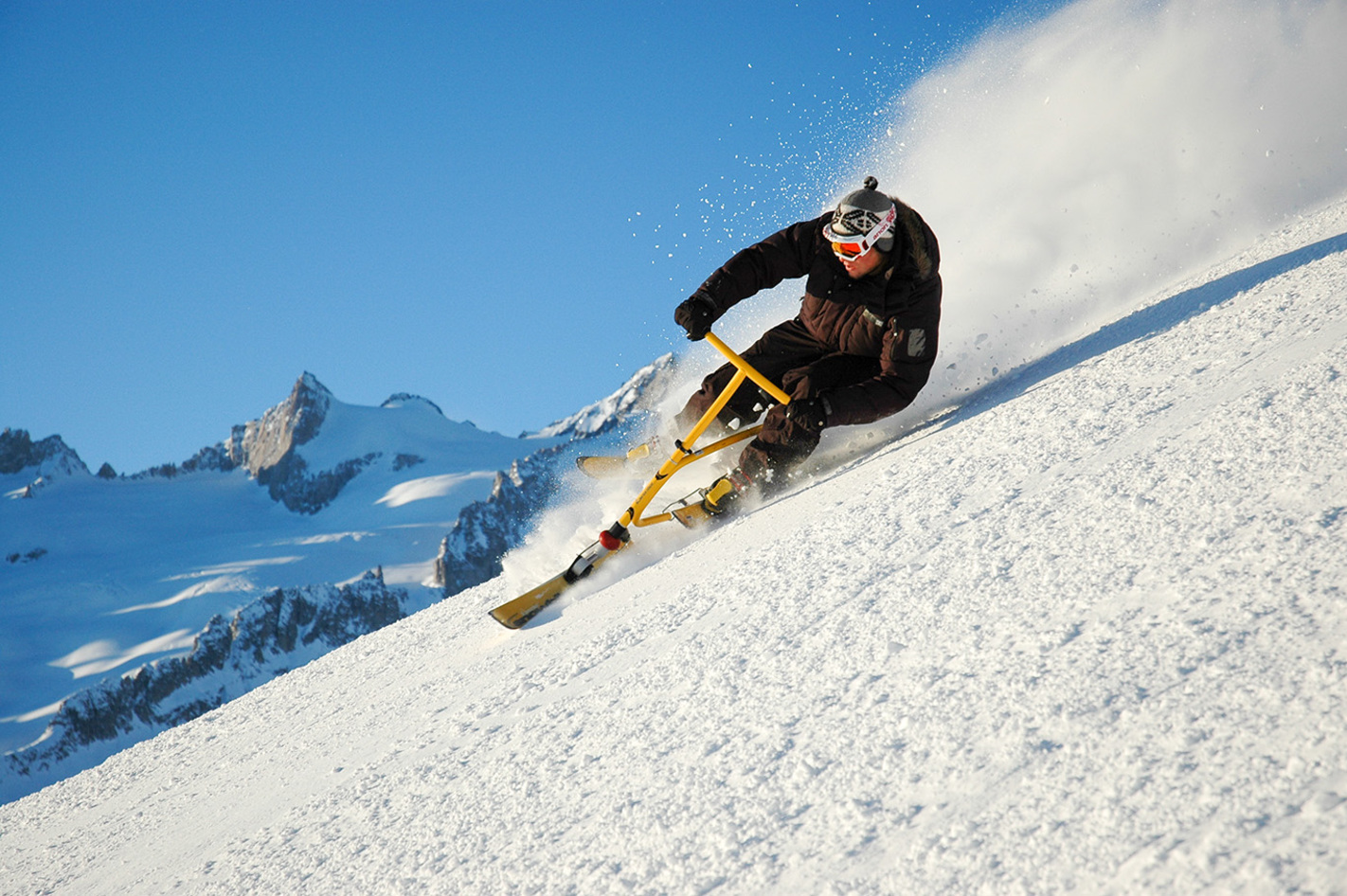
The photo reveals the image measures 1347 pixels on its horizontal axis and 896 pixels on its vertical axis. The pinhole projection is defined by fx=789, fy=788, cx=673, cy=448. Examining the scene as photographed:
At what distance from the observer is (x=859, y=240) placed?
15.6 ft

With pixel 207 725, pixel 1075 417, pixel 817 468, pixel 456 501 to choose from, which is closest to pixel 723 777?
pixel 1075 417

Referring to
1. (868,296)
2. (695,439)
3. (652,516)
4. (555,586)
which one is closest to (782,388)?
(695,439)

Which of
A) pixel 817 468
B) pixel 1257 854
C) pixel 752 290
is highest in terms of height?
pixel 752 290

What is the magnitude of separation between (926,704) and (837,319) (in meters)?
3.54

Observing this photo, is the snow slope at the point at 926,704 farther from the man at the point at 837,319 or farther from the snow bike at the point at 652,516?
the man at the point at 837,319

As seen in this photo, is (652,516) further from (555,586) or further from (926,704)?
(926,704)

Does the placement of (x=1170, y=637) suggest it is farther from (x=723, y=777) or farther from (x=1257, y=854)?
(x=723, y=777)

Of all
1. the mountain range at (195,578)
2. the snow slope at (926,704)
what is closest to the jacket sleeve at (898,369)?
the snow slope at (926,704)

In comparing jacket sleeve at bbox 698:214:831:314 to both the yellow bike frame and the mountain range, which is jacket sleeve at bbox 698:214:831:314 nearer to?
the yellow bike frame

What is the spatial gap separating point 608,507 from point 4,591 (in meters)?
176

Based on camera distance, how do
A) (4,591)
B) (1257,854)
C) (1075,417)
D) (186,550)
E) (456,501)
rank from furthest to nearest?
1. (456,501)
2. (186,550)
3. (4,591)
4. (1075,417)
5. (1257,854)

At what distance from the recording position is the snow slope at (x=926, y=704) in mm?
1785

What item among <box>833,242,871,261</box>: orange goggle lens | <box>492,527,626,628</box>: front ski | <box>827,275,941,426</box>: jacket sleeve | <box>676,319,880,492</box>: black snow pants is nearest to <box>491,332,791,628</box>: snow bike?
<box>492,527,626,628</box>: front ski

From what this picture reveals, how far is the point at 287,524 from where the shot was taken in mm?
182625
